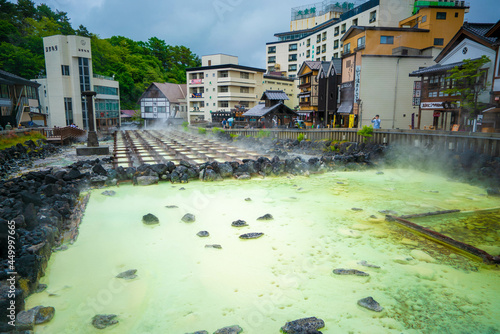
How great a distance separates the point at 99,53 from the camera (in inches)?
2031

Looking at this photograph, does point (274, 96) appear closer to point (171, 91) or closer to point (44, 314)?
point (171, 91)

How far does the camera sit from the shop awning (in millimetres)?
29217

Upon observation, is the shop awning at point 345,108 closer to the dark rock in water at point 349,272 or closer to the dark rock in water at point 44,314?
the dark rock in water at point 349,272

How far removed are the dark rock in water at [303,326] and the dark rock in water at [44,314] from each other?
3.28m

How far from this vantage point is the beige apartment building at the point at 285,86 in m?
55.8

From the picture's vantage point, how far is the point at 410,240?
6.93m

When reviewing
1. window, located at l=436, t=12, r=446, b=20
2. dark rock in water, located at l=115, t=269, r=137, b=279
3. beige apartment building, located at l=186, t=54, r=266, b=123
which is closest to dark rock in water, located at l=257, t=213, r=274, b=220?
dark rock in water, located at l=115, t=269, r=137, b=279

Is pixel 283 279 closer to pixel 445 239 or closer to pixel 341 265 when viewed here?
pixel 341 265

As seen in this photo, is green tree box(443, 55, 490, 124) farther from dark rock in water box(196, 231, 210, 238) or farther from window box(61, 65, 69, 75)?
window box(61, 65, 69, 75)

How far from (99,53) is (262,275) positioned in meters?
57.0

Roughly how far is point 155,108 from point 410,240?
163 feet

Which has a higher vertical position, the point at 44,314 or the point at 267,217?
the point at 267,217

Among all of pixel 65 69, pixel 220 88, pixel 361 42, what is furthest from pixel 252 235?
pixel 220 88

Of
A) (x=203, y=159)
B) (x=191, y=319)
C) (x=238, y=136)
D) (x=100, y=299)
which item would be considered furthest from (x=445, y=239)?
(x=238, y=136)
